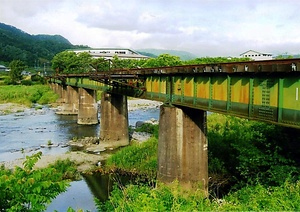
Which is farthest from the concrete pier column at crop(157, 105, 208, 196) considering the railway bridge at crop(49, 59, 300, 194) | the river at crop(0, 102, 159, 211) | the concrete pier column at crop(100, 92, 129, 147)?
the concrete pier column at crop(100, 92, 129, 147)

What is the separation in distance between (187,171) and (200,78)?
436 centimetres

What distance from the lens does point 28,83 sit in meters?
102

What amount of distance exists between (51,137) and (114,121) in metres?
8.01

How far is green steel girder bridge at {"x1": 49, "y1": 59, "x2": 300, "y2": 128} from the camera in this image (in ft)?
34.0

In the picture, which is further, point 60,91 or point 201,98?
point 60,91

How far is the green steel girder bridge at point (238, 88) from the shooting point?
34.0ft

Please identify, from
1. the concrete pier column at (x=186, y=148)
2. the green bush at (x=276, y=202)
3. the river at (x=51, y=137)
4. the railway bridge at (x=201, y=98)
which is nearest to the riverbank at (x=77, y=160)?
the river at (x=51, y=137)

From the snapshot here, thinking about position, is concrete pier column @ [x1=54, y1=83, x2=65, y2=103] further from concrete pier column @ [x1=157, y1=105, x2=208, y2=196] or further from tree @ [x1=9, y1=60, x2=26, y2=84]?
concrete pier column @ [x1=157, y1=105, x2=208, y2=196]

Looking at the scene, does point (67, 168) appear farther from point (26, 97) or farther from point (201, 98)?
point (26, 97)

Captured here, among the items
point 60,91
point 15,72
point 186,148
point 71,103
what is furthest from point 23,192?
point 15,72

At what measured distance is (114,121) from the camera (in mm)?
31875

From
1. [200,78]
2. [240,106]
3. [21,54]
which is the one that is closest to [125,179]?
[200,78]

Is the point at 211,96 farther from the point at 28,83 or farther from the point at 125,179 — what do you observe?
the point at 28,83

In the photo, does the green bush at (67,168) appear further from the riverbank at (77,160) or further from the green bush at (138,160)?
the green bush at (138,160)
